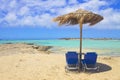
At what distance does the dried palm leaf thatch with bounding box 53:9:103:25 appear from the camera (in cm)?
1074

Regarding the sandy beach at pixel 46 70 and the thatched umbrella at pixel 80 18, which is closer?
the sandy beach at pixel 46 70

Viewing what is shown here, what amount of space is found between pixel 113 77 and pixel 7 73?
456cm

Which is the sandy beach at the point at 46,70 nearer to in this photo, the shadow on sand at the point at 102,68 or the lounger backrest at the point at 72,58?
the shadow on sand at the point at 102,68

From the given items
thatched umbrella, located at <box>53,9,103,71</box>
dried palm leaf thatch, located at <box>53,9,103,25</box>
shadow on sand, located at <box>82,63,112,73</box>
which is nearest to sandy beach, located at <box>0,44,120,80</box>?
shadow on sand, located at <box>82,63,112,73</box>

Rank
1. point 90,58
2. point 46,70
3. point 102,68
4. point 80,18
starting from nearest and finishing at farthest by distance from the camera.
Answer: point 80,18, point 90,58, point 46,70, point 102,68

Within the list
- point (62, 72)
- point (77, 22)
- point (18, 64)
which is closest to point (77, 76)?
point (62, 72)

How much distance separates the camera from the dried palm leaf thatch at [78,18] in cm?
1074

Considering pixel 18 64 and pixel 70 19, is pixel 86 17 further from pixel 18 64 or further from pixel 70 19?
pixel 18 64

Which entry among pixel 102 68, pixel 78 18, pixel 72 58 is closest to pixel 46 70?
pixel 72 58

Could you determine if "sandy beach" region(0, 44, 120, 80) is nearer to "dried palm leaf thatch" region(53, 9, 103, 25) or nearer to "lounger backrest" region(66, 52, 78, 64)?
"lounger backrest" region(66, 52, 78, 64)

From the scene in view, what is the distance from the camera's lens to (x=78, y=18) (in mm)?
10797

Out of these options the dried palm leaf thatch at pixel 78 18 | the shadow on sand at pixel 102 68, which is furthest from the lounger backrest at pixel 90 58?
the dried palm leaf thatch at pixel 78 18

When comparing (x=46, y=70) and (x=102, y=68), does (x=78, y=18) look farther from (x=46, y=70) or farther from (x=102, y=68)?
(x=46, y=70)

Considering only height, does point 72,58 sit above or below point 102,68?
above
